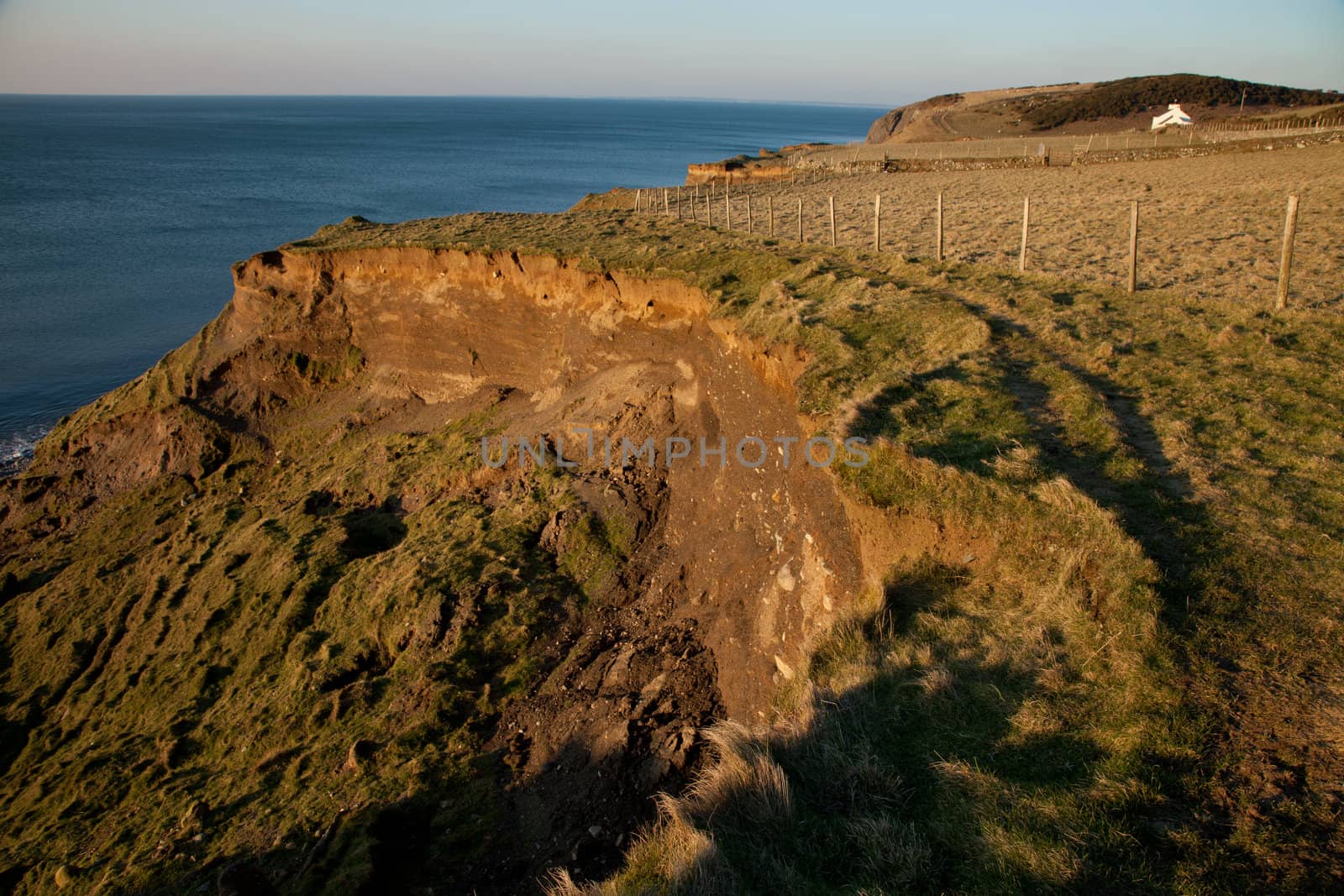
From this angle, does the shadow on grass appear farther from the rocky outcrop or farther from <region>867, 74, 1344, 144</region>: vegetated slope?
<region>867, 74, 1344, 144</region>: vegetated slope

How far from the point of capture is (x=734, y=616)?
9.12 m

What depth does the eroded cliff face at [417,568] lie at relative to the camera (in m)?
8.12

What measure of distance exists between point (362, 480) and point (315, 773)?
7838 millimetres

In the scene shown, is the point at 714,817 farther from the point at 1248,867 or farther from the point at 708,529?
the point at 708,529

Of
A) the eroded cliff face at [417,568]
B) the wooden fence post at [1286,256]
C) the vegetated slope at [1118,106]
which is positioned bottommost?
the eroded cliff face at [417,568]

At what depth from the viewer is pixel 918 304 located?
12.2 metres

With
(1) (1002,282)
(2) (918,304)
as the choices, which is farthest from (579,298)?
(1) (1002,282)

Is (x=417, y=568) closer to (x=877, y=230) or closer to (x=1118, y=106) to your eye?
(x=877, y=230)

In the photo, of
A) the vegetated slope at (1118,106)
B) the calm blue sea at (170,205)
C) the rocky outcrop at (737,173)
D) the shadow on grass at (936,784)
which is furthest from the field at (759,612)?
the vegetated slope at (1118,106)

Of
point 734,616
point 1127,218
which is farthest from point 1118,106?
point 734,616

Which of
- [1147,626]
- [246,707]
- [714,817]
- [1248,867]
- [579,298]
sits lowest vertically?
[246,707]

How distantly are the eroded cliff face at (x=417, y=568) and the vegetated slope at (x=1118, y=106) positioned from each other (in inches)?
2966

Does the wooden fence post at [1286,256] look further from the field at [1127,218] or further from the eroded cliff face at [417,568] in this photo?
the eroded cliff face at [417,568]

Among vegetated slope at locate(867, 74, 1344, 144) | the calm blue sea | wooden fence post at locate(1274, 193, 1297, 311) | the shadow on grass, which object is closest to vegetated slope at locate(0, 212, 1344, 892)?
the shadow on grass
